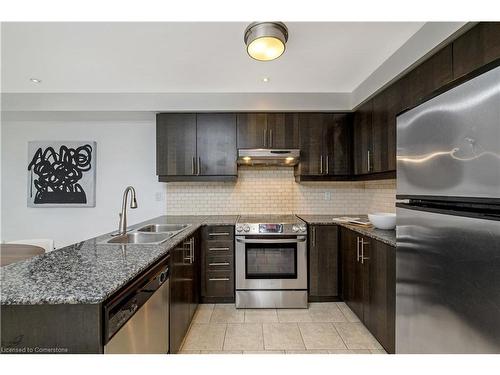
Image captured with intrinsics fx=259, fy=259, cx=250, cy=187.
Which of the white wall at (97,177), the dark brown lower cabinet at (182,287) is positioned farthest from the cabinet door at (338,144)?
the white wall at (97,177)

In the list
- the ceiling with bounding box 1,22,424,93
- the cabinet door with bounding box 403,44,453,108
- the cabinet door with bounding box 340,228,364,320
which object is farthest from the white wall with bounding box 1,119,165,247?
the cabinet door with bounding box 403,44,453,108

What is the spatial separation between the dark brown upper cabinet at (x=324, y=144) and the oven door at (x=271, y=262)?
0.96 meters

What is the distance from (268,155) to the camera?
10.2 feet

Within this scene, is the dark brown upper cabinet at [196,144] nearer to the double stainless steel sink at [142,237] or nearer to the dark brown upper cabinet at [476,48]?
the double stainless steel sink at [142,237]

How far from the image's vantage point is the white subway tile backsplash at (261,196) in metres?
3.55

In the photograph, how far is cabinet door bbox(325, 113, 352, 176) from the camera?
3242 millimetres

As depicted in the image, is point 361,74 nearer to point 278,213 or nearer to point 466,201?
point 278,213

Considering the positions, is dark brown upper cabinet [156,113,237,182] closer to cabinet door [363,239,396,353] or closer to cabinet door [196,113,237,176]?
cabinet door [196,113,237,176]

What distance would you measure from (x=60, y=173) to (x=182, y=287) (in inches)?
103

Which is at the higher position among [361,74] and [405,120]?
[361,74]

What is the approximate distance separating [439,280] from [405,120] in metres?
0.71

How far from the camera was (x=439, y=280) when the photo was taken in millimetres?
974

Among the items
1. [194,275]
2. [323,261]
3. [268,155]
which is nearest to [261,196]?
[268,155]
